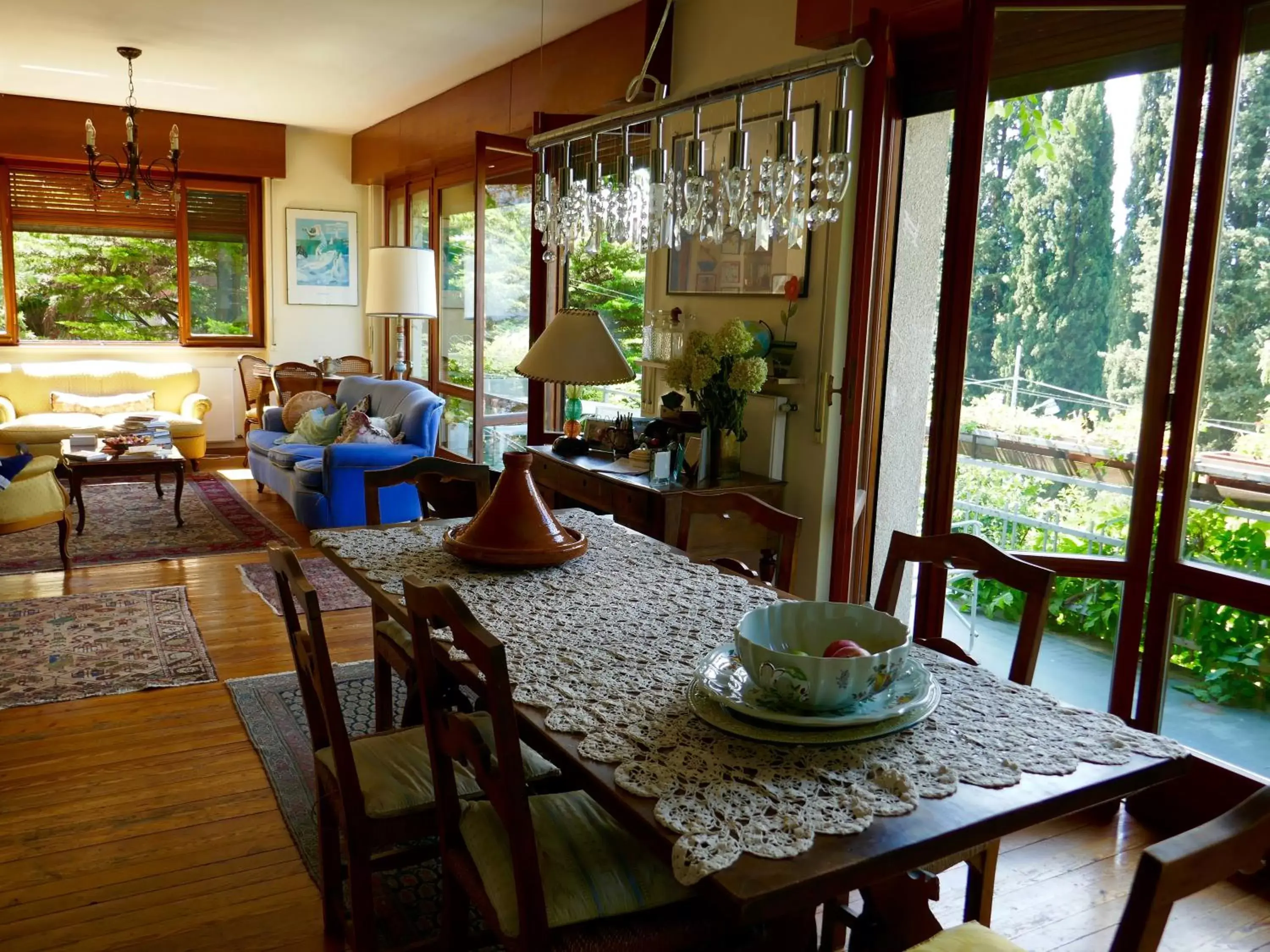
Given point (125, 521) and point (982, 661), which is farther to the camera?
point (125, 521)

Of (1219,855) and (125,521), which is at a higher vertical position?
(1219,855)

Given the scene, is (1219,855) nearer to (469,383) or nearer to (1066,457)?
(1066,457)

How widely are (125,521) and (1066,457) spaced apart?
5.35 metres

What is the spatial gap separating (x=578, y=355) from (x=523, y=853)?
2233 mm

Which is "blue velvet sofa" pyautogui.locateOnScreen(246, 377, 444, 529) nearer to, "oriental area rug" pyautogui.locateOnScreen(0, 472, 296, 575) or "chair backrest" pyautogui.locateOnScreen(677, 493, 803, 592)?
"oriental area rug" pyautogui.locateOnScreen(0, 472, 296, 575)

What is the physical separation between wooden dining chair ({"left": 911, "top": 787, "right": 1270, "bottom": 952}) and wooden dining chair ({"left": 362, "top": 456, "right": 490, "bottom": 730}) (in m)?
1.82

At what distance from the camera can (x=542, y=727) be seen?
1.53m

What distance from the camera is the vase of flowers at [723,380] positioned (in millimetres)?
3459

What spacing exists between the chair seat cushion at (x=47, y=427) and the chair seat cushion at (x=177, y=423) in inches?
3.0

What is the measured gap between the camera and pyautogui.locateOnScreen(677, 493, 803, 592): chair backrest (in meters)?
2.58

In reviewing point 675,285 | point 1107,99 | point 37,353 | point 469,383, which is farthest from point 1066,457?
point 37,353

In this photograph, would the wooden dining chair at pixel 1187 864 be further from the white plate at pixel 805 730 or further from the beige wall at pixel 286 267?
the beige wall at pixel 286 267

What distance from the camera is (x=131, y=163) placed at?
6.48 metres

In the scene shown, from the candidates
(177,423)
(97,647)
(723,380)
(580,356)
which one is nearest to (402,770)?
(580,356)
